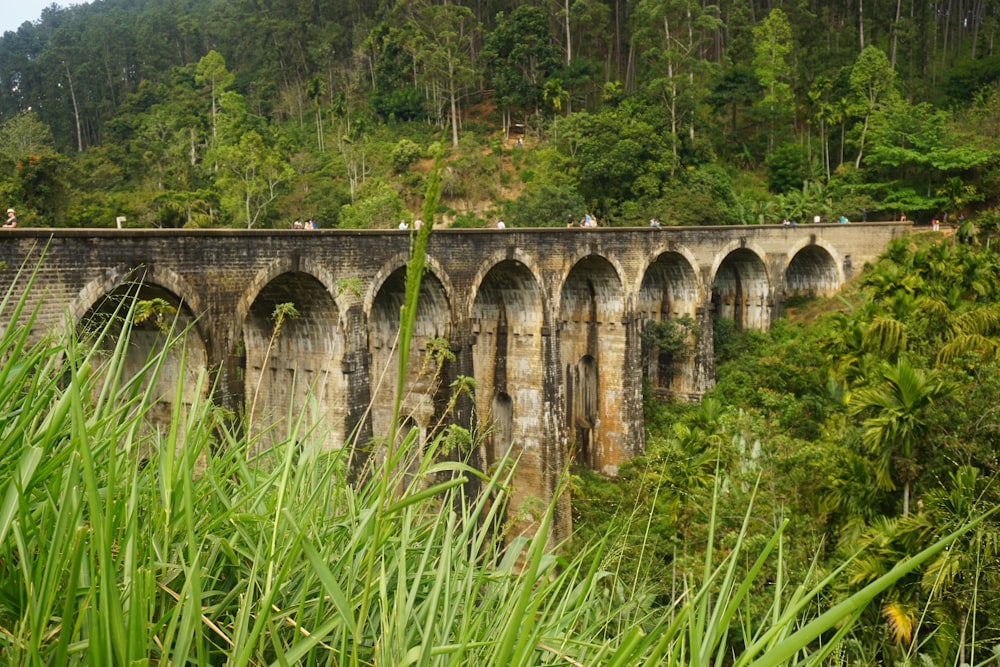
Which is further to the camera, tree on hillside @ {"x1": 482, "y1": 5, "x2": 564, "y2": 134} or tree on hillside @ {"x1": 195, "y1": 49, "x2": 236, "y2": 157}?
tree on hillside @ {"x1": 195, "y1": 49, "x2": 236, "y2": 157}

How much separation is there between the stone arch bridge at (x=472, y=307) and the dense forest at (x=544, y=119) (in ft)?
20.5

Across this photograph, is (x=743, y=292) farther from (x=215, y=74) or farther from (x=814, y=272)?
(x=215, y=74)

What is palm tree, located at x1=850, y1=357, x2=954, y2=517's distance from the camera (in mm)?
9633

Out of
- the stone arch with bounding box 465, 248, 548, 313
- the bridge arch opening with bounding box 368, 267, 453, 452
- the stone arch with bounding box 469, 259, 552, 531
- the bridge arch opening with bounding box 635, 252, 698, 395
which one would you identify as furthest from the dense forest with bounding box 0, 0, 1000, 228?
the stone arch with bounding box 465, 248, 548, 313

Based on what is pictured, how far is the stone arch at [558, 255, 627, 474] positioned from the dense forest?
9168 millimetres

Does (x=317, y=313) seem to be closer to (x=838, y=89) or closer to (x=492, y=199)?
(x=492, y=199)

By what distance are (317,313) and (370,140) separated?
30.8m

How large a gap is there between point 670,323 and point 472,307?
8.76 meters

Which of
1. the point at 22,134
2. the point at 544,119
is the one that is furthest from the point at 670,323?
the point at 22,134

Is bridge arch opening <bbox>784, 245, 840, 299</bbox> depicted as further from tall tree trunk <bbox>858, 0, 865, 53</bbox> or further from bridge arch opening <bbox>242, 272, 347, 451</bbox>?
bridge arch opening <bbox>242, 272, 347, 451</bbox>

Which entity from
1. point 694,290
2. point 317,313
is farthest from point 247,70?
point 317,313

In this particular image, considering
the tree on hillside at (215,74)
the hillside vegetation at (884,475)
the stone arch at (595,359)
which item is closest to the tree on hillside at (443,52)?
the tree on hillside at (215,74)

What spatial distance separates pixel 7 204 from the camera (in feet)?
70.7

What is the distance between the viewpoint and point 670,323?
77.8 feet
